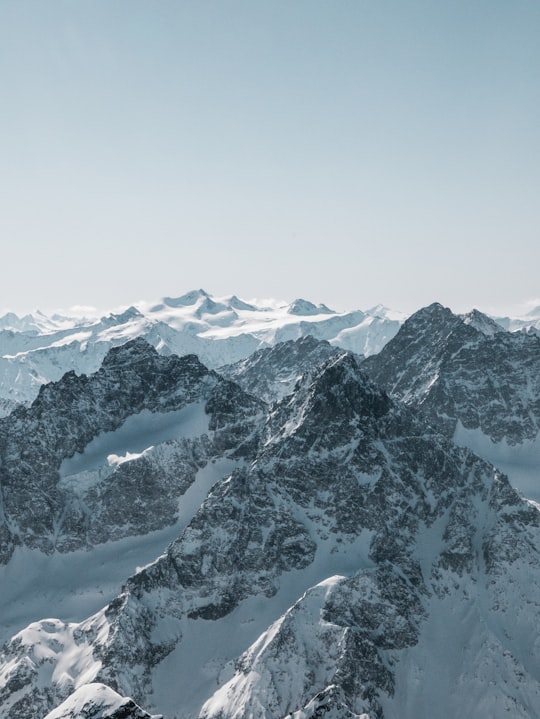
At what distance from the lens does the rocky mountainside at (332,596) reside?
130m

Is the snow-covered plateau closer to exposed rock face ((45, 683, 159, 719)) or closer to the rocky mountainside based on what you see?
the rocky mountainside

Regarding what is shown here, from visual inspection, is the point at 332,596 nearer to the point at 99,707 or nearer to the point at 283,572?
the point at 283,572

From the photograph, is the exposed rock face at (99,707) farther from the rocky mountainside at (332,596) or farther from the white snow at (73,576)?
the white snow at (73,576)

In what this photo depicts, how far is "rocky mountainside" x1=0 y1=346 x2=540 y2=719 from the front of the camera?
12962 cm

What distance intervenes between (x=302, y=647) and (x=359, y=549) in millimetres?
31739

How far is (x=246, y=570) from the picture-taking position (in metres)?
153

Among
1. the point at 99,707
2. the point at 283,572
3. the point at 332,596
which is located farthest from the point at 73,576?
the point at 99,707

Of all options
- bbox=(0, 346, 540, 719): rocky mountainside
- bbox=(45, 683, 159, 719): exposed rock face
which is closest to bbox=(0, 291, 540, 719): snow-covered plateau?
bbox=(0, 346, 540, 719): rocky mountainside

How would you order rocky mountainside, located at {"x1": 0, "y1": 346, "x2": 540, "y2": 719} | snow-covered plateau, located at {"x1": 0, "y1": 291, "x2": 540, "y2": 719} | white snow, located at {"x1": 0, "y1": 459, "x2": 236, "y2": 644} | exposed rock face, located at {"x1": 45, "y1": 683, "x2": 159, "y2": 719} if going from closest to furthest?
exposed rock face, located at {"x1": 45, "y1": 683, "x2": 159, "y2": 719} → rocky mountainside, located at {"x1": 0, "y1": 346, "x2": 540, "y2": 719} → snow-covered plateau, located at {"x1": 0, "y1": 291, "x2": 540, "y2": 719} → white snow, located at {"x1": 0, "y1": 459, "x2": 236, "y2": 644}

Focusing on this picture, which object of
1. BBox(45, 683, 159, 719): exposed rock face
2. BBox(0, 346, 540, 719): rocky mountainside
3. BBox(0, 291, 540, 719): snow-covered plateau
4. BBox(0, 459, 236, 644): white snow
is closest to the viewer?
BBox(45, 683, 159, 719): exposed rock face

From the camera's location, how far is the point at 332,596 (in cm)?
13950

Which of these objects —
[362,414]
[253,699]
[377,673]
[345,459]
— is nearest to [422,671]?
[377,673]

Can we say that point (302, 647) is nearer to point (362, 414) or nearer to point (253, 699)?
point (253, 699)

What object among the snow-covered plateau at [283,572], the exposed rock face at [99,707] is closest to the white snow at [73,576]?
the snow-covered plateau at [283,572]
